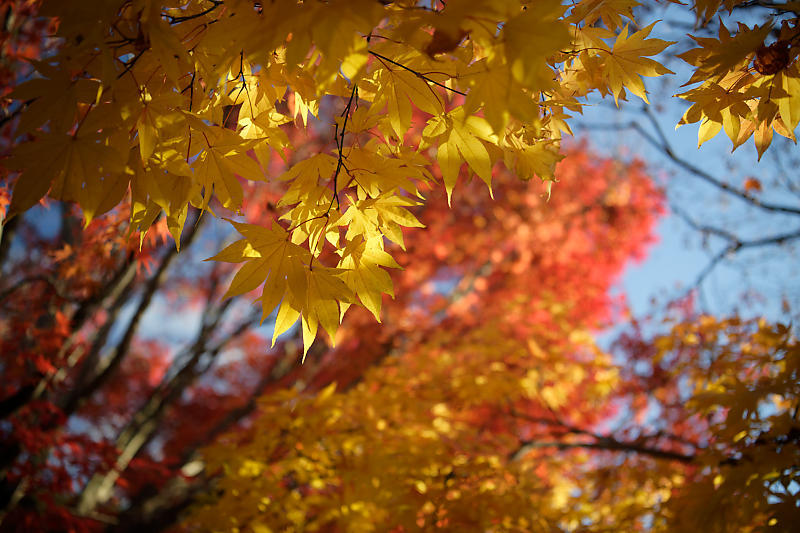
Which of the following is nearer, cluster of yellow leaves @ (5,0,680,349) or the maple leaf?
cluster of yellow leaves @ (5,0,680,349)

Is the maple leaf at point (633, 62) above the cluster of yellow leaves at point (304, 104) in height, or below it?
above

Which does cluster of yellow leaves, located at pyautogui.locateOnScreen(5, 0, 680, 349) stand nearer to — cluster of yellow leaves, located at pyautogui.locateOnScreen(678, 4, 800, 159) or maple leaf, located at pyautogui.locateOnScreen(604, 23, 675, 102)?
maple leaf, located at pyautogui.locateOnScreen(604, 23, 675, 102)

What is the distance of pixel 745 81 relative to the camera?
53.2 inches

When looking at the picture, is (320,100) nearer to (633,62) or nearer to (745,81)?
(633,62)

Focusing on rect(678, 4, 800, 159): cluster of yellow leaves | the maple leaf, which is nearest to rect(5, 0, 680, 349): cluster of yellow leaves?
the maple leaf

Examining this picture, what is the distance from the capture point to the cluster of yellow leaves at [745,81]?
1243mm

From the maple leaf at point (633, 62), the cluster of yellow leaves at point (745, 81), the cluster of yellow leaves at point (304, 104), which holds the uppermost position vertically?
the maple leaf at point (633, 62)

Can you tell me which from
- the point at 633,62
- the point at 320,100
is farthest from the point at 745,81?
the point at 320,100

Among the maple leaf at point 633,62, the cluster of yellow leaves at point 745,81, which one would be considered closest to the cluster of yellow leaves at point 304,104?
the maple leaf at point 633,62

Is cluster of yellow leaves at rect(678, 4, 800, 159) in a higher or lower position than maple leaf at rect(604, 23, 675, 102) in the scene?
lower

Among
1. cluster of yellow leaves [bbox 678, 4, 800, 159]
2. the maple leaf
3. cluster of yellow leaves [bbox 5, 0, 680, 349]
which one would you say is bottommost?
cluster of yellow leaves [bbox 5, 0, 680, 349]

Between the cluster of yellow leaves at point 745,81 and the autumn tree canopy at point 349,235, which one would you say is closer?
the autumn tree canopy at point 349,235

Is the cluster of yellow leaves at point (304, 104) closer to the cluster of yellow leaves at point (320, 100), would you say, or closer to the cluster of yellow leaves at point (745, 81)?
the cluster of yellow leaves at point (320, 100)

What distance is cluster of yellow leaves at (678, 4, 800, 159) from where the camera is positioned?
1.24 m
